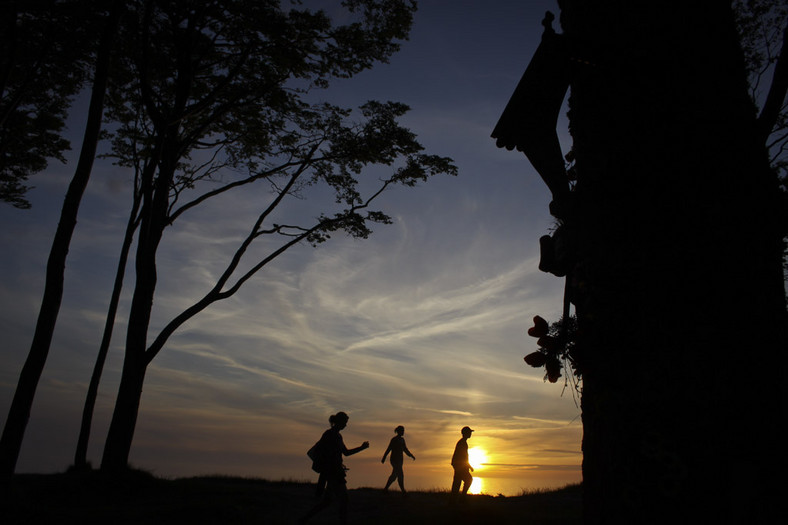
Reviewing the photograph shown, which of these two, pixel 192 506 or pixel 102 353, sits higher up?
pixel 102 353

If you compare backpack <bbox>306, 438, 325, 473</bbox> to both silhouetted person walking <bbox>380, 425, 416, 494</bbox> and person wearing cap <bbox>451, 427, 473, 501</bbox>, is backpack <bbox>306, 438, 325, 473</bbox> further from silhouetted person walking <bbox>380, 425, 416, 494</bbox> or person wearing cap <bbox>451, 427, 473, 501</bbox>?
silhouetted person walking <bbox>380, 425, 416, 494</bbox>

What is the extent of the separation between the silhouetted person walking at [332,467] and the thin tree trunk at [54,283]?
493 cm

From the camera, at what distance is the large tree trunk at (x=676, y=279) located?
190cm

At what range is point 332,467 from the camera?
837cm

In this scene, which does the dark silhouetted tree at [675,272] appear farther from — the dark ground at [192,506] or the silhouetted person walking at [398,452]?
the silhouetted person walking at [398,452]

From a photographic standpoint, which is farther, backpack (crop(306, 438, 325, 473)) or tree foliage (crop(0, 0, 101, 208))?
tree foliage (crop(0, 0, 101, 208))

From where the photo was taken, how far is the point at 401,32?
548 inches

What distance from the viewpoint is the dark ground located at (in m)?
8.50

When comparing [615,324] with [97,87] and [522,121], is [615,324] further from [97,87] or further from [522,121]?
[97,87]

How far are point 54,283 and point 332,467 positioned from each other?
5.97 m

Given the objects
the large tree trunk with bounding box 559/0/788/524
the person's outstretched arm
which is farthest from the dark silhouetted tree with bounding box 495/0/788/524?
the person's outstretched arm

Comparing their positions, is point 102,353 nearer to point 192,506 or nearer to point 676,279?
point 192,506

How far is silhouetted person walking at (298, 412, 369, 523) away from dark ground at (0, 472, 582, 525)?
1858 mm

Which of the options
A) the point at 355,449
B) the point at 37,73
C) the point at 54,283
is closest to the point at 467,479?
the point at 355,449
